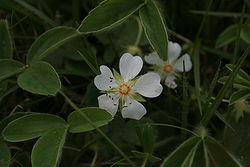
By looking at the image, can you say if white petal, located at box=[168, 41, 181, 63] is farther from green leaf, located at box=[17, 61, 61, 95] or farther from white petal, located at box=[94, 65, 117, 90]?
green leaf, located at box=[17, 61, 61, 95]

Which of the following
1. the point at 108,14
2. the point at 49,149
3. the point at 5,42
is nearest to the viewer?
the point at 49,149

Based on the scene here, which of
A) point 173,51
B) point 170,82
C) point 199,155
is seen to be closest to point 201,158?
point 199,155

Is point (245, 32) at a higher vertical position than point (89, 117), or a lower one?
higher

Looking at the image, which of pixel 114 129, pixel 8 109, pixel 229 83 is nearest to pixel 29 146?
pixel 8 109

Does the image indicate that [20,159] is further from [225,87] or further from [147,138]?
[225,87]

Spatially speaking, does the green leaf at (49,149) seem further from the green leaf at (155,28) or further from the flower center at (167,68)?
the flower center at (167,68)

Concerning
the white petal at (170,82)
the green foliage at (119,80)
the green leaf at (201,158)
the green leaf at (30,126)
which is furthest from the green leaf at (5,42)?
the green leaf at (201,158)
